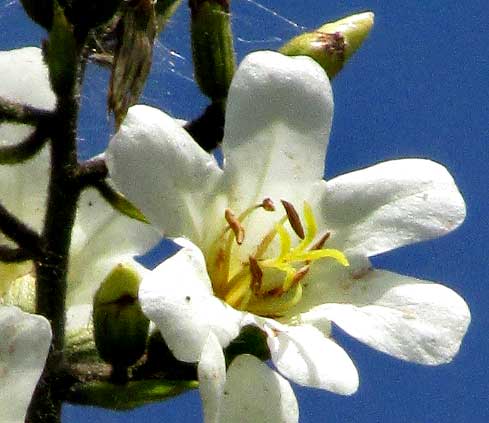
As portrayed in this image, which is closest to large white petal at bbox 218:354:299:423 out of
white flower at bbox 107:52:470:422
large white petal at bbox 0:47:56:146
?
white flower at bbox 107:52:470:422

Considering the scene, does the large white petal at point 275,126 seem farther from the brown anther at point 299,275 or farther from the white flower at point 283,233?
the brown anther at point 299,275

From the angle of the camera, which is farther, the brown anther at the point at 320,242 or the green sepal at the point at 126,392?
the brown anther at the point at 320,242

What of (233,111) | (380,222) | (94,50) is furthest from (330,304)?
(94,50)

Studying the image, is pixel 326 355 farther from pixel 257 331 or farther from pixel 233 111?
pixel 233 111

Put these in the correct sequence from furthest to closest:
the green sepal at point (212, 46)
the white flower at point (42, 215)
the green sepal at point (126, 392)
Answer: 1. the white flower at point (42, 215)
2. the green sepal at point (212, 46)
3. the green sepal at point (126, 392)

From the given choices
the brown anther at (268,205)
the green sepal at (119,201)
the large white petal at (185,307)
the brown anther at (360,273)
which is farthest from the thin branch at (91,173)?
the brown anther at (360,273)

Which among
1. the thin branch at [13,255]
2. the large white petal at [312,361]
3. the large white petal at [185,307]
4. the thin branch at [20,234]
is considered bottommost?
the thin branch at [13,255]

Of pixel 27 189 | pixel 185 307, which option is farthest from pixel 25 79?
pixel 185 307

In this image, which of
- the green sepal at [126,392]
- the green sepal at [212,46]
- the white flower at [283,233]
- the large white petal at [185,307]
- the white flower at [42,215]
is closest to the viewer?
the large white petal at [185,307]
